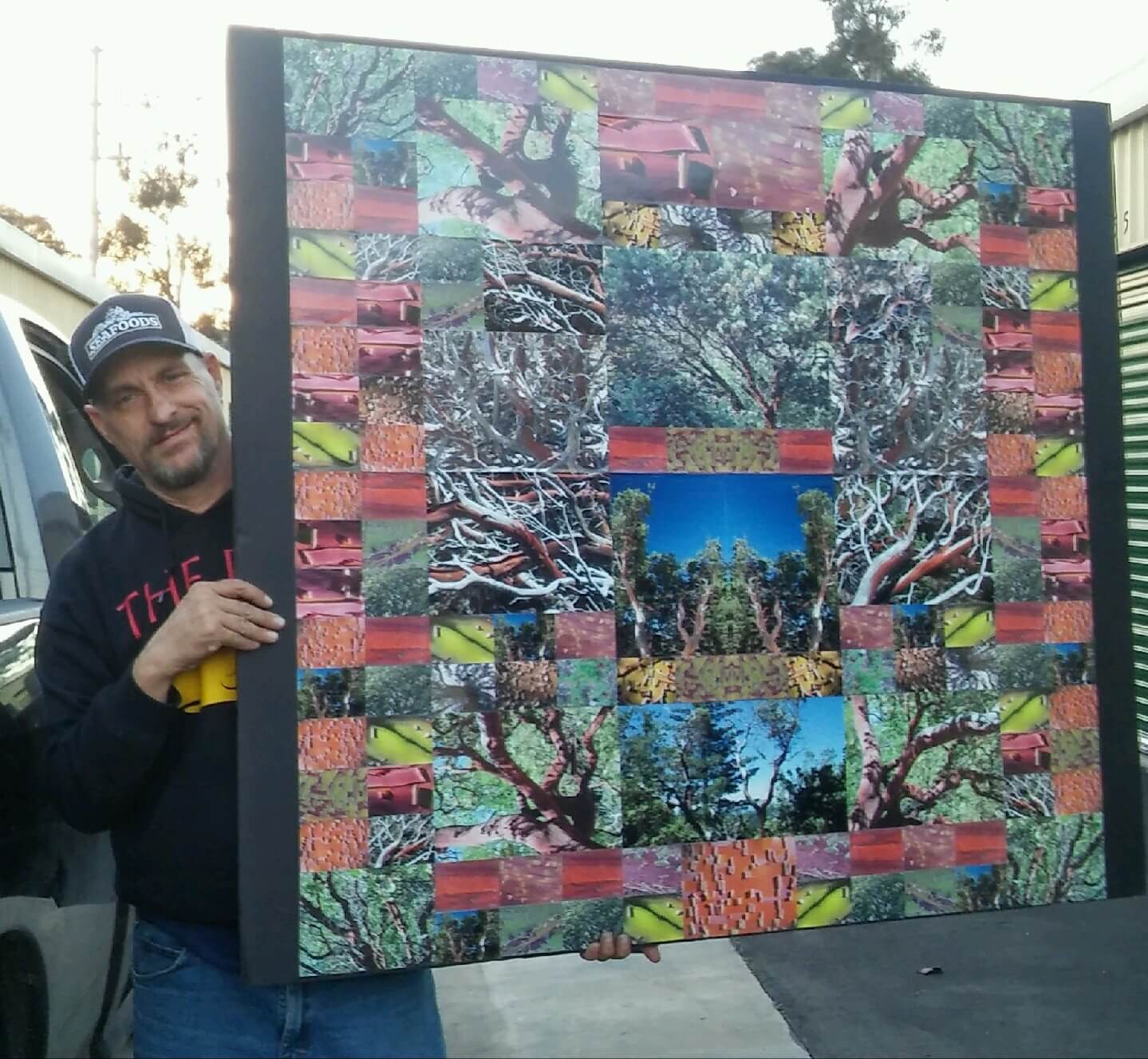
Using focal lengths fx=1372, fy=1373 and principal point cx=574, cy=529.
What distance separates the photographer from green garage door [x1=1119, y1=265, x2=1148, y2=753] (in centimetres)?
811

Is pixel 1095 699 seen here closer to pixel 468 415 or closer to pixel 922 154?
pixel 922 154

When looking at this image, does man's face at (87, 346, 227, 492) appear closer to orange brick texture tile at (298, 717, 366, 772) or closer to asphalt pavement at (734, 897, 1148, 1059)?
orange brick texture tile at (298, 717, 366, 772)

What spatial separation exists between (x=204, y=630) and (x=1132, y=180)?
7.45 m

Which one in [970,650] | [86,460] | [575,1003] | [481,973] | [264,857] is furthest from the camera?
[481,973]

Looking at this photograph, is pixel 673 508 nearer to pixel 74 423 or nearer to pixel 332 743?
pixel 332 743

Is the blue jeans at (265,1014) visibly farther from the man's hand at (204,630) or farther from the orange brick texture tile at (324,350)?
the orange brick texture tile at (324,350)

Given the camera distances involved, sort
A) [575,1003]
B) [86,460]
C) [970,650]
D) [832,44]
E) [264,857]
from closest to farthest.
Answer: [264,857] → [970,650] → [86,460] → [575,1003] → [832,44]

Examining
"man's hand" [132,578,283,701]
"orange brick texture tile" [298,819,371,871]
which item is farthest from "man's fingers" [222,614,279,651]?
"orange brick texture tile" [298,819,371,871]

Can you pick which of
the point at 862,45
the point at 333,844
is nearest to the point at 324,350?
the point at 333,844

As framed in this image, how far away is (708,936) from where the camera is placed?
199 centimetres

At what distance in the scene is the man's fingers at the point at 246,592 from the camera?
1.83m

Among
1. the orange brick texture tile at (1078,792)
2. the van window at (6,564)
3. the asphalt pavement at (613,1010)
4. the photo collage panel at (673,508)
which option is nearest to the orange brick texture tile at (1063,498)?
the photo collage panel at (673,508)

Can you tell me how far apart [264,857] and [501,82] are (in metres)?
1.11

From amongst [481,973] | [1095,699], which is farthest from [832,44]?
[1095,699]
